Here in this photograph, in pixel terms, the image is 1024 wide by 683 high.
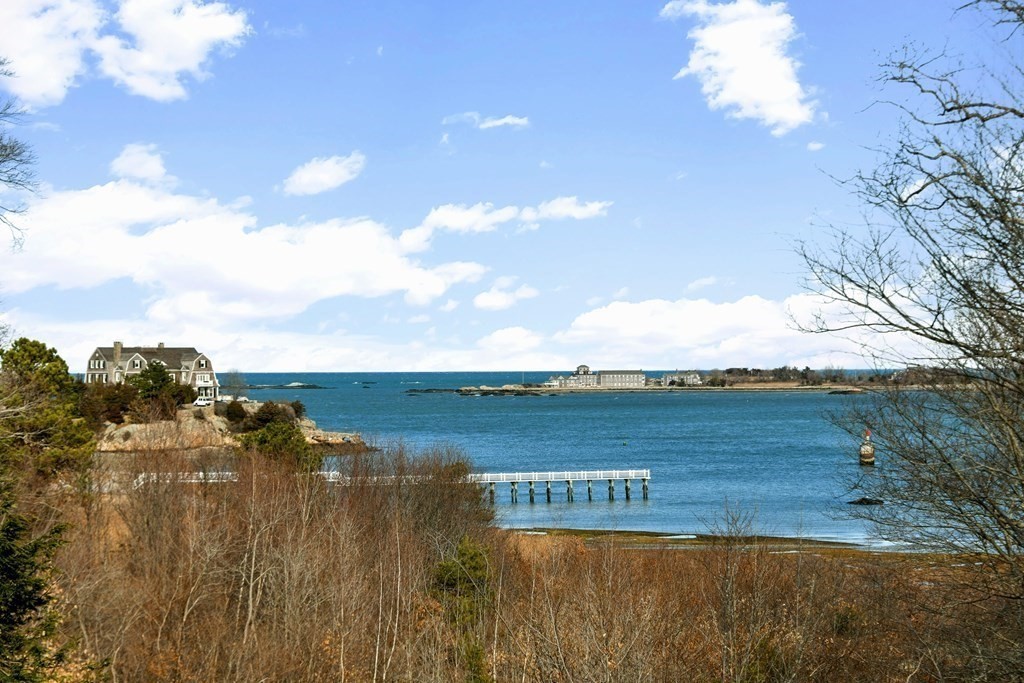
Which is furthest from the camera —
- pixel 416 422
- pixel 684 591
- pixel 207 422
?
pixel 416 422

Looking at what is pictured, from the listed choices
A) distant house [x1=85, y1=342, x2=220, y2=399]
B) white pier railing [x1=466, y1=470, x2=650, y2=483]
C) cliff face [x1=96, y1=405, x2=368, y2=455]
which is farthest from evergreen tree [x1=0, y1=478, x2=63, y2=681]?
distant house [x1=85, y1=342, x2=220, y2=399]

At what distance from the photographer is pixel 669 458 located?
92.9 meters

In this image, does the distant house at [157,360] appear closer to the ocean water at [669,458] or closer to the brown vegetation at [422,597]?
the ocean water at [669,458]

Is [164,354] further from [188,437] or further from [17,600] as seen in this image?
[17,600]

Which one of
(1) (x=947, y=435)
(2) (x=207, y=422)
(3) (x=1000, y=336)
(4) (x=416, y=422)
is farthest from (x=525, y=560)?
(4) (x=416, y=422)

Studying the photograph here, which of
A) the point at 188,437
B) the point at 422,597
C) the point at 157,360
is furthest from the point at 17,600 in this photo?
the point at 157,360

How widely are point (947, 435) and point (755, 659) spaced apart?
787 cm

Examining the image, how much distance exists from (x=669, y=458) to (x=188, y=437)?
174 feet

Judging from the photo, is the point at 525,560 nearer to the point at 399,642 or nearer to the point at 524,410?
the point at 399,642

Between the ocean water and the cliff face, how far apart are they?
6.10 m

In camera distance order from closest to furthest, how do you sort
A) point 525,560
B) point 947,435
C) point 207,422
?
point 947,435
point 525,560
point 207,422

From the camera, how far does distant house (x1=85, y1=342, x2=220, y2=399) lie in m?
121

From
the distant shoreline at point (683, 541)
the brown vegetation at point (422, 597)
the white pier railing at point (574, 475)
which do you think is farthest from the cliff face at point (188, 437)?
the distant shoreline at point (683, 541)

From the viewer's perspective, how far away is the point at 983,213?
1086cm
